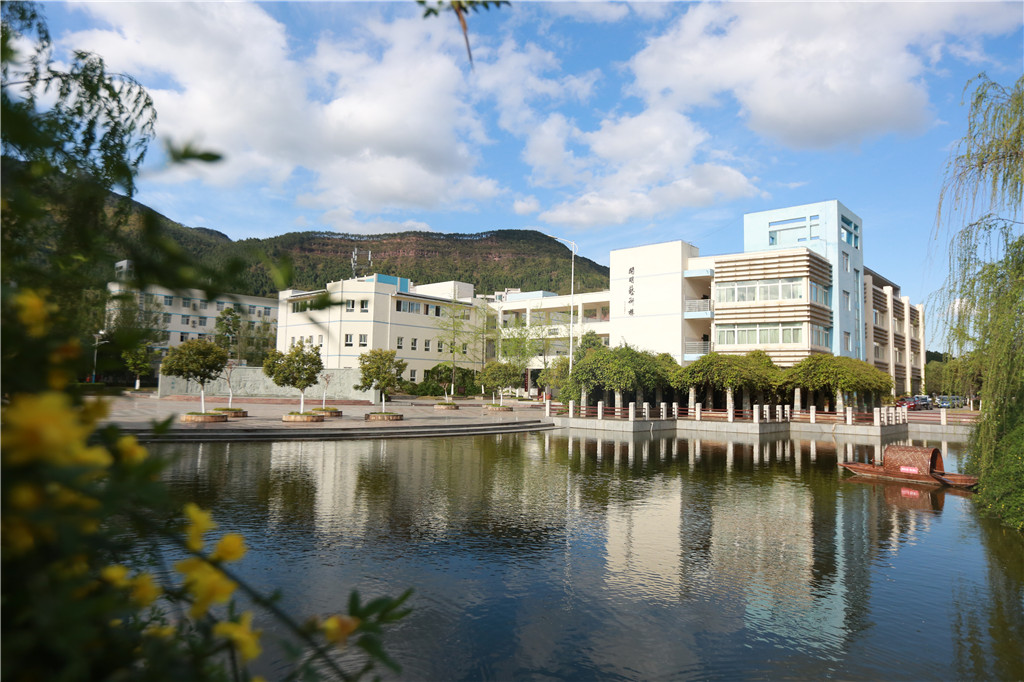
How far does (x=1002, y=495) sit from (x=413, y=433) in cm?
1986

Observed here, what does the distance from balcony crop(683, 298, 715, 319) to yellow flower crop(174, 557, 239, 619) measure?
42.0m

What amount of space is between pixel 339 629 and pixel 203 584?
0.36 m

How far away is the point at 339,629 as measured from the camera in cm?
151

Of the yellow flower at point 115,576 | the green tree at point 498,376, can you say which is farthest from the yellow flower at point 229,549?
the green tree at point 498,376

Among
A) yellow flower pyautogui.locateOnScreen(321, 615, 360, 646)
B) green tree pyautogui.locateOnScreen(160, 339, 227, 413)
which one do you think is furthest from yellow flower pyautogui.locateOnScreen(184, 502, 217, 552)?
green tree pyautogui.locateOnScreen(160, 339, 227, 413)

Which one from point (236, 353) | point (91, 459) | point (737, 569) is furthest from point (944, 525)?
point (236, 353)

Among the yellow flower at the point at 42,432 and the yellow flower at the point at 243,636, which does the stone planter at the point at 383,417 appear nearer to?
the yellow flower at the point at 243,636

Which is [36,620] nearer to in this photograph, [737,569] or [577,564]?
[577,564]

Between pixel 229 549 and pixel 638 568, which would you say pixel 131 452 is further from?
pixel 638 568

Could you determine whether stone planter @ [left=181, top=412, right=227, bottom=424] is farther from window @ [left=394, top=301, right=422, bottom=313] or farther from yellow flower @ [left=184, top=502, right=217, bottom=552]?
window @ [left=394, top=301, right=422, bottom=313]

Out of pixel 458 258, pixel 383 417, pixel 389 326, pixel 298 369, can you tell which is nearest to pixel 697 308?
pixel 383 417

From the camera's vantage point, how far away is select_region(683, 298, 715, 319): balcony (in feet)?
135

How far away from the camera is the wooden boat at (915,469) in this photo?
14898 mm

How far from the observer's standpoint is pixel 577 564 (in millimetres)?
8438
